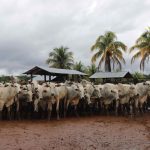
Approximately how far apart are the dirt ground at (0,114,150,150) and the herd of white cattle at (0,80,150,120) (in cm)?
87

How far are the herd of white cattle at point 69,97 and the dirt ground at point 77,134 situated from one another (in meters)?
0.87

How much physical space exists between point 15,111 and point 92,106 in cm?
375

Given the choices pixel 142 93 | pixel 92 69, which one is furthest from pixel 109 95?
pixel 92 69

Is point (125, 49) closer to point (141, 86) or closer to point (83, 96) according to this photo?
point (141, 86)

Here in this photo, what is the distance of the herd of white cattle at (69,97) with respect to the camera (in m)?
12.8

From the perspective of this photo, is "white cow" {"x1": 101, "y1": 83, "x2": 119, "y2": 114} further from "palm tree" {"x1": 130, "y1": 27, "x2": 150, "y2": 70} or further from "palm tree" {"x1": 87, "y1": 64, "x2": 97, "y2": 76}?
"palm tree" {"x1": 87, "y1": 64, "x2": 97, "y2": 76}

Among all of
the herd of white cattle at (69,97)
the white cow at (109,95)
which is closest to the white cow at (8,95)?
the herd of white cattle at (69,97)

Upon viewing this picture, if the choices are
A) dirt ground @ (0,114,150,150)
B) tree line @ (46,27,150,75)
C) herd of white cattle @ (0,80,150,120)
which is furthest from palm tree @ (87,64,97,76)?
dirt ground @ (0,114,150,150)

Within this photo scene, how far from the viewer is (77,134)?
33.2 ft

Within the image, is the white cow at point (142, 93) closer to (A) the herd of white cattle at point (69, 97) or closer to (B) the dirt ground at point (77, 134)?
(A) the herd of white cattle at point (69, 97)

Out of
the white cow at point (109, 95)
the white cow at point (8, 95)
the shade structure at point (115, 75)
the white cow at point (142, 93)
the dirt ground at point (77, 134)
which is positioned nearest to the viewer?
the dirt ground at point (77, 134)

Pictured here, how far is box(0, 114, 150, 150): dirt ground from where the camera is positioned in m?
8.55

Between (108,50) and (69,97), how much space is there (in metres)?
25.0

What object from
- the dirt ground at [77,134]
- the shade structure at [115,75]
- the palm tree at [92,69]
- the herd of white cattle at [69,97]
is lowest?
the dirt ground at [77,134]
